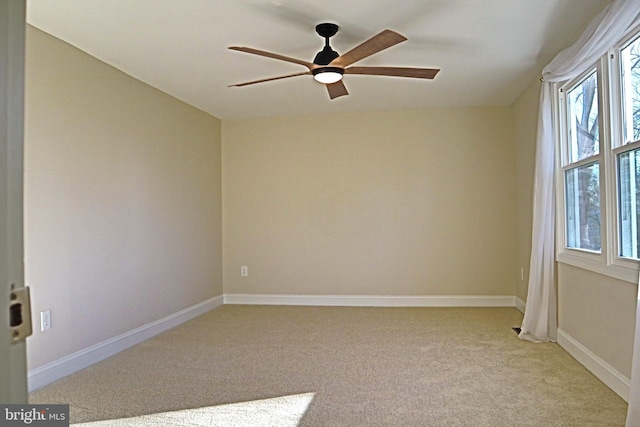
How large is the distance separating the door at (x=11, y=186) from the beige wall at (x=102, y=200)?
8.69 feet

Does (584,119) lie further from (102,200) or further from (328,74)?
(102,200)

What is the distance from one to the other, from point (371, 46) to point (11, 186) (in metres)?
2.43

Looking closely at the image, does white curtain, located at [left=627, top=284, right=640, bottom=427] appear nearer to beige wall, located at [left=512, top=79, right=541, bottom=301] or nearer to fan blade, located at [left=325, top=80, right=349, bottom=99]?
fan blade, located at [left=325, top=80, right=349, bottom=99]

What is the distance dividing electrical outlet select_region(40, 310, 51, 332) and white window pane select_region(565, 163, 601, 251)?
3691mm

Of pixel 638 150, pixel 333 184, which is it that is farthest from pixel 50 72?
pixel 638 150

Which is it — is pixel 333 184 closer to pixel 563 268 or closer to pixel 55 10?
pixel 563 268

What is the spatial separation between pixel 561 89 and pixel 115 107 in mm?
3610

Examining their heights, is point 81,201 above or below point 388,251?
above

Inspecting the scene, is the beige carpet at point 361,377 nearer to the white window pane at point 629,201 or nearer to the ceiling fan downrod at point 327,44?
the white window pane at point 629,201

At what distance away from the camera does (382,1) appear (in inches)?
109

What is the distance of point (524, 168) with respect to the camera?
4887 millimetres

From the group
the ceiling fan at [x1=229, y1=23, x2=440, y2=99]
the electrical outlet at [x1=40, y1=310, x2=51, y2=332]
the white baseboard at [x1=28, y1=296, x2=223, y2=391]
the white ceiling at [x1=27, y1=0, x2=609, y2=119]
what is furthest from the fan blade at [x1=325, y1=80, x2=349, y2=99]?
the white baseboard at [x1=28, y1=296, x2=223, y2=391]

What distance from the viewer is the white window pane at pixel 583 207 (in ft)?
10.5

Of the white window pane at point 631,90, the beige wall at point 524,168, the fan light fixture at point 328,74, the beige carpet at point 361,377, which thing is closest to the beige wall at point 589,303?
the beige wall at point 524,168
